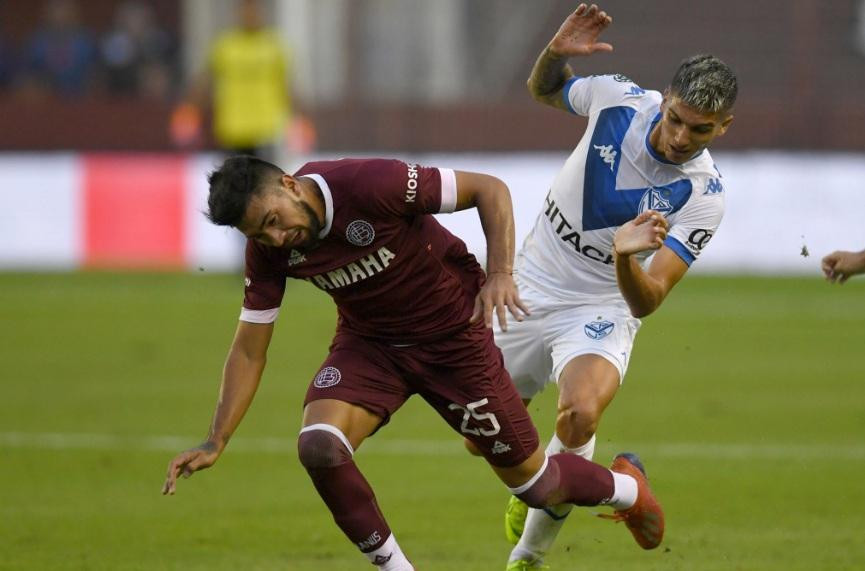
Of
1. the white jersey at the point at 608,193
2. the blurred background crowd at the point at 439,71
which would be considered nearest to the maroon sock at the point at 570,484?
the white jersey at the point at 608,193

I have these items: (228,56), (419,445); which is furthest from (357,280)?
(228,56)

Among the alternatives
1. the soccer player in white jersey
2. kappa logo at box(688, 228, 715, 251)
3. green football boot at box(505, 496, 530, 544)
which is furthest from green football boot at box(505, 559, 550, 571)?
kappa logo at box(688, 228, 715, 251)

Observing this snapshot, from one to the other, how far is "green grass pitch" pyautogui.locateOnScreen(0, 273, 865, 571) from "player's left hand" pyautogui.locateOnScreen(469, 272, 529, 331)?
1.43m

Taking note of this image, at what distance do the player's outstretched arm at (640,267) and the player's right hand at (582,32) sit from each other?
962 millimetres

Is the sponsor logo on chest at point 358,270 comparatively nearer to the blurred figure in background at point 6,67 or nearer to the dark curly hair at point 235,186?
the dark curly hair at point 235,186

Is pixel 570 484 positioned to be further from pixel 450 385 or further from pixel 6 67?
pixel 6 67

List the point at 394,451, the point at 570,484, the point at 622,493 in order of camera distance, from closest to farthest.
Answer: the point at 570,484, the point at 622,493, the point at 394,451

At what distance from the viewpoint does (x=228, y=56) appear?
1753cm

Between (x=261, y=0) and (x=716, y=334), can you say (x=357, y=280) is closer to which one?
(x=716, y=334)

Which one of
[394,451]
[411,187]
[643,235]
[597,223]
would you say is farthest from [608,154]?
[394,451]

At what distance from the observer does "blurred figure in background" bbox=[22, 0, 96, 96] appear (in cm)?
2131

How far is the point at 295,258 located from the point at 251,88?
38.8ft

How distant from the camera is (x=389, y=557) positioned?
232 inches

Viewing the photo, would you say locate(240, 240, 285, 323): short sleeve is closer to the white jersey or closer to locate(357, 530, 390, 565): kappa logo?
locate(357, 530, 390, 565): kappa logo
